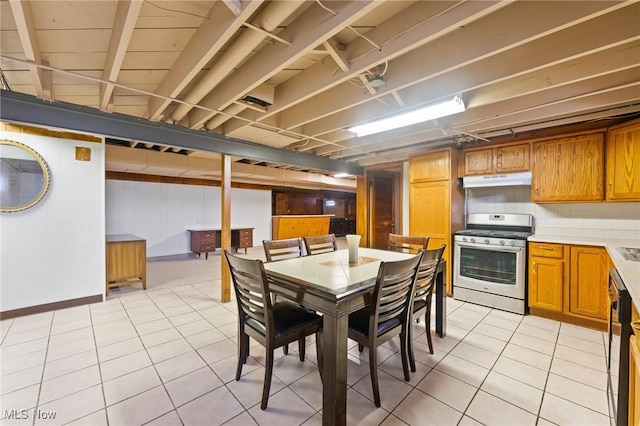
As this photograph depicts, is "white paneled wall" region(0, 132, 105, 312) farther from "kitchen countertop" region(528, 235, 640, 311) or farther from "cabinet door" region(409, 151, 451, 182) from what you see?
"kitchen countertop" region(528, 235, 640, 311)

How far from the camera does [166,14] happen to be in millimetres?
1544

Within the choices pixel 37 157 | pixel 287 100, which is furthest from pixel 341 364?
pixel 37 157

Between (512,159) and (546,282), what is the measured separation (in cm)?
156

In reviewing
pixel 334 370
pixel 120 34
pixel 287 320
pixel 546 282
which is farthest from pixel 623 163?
pixel 120 34

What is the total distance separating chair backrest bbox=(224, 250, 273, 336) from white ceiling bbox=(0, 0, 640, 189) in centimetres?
132

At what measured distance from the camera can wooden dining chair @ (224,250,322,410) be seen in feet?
5.38

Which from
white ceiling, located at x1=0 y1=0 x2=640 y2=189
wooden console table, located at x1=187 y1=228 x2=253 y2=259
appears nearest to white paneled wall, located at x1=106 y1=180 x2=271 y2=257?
wooden console table, located at x1=187 y1=228 x2=253 y2=259

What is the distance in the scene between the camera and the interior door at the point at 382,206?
18.6 feet

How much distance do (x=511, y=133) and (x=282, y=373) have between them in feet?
12.4

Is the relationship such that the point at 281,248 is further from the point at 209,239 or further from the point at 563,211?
the point at 209,239

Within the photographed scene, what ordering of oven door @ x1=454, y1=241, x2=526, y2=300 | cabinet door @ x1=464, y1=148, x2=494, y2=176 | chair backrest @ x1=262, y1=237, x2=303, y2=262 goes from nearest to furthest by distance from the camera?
chair backrest @ x1=262, y1=237, x2=303, y2=262 → oven door @ x1=454, y1=241, x2=526, y2=300 → cabinet door @ x1=464, y1=148, x2=494, y2=176

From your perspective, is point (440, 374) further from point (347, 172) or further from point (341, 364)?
point (347, 172)

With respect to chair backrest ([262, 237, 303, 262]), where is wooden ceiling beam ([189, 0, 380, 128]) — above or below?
above

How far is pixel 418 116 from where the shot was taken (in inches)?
99.0
